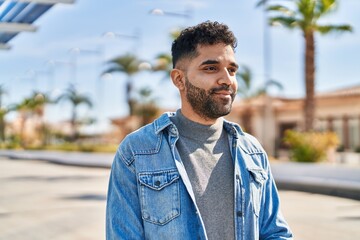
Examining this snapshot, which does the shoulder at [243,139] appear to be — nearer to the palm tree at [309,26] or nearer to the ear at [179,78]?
the ear at [179,78]

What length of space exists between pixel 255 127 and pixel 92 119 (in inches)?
1199

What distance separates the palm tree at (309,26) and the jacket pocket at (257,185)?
2276 centimetres

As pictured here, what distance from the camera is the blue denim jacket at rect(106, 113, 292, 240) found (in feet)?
7.25

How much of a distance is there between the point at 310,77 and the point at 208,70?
2342 centimetres

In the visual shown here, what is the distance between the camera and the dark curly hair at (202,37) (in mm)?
2355

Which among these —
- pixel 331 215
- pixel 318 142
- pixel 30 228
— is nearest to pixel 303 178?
pixel 318 142

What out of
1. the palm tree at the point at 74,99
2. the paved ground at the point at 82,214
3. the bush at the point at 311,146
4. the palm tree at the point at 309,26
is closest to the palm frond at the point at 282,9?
the palm tree at the point at 309,26

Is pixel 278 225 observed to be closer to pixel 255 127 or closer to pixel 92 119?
pixel 255 127

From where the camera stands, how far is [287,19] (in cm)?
2495

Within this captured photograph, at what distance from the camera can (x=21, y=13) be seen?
5.61m

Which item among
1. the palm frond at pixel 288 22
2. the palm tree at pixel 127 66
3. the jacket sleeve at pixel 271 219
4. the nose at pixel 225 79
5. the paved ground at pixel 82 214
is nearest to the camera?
the nose at pixel 225 79

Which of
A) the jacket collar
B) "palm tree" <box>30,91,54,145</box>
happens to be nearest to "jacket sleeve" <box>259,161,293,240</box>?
the jacket collar

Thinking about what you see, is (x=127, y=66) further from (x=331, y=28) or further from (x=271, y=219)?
→ (x=271, y=219)

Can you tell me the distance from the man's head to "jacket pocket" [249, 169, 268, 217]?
12.2 inches
